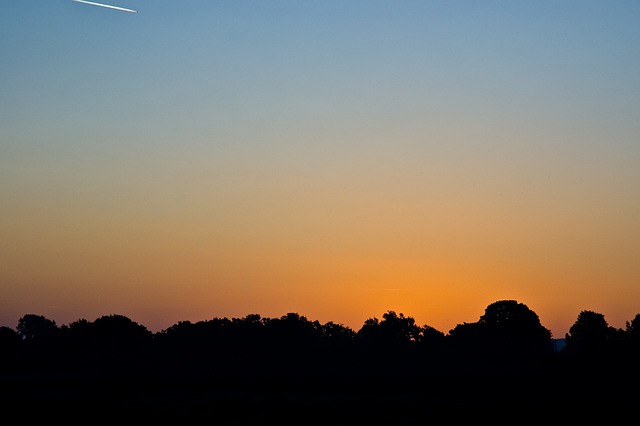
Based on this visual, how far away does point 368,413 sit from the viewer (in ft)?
326

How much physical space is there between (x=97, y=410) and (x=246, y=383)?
161 ft

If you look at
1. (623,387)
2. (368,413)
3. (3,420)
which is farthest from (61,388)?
(623,387)

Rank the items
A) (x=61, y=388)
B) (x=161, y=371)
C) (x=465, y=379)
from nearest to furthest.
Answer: (x=61, y=388) → (x=465, y=379) → (x=161, y=371)

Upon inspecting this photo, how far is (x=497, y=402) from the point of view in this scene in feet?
371

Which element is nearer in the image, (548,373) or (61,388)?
(61,388)

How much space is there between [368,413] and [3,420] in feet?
142

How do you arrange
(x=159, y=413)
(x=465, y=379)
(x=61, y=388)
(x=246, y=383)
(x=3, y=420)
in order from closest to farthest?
(x=3, y=420)
(x=159, y=413)
(x=61, y=388)
(x=246, y=383)
(x=465, y=379)

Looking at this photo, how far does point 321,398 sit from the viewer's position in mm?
118438

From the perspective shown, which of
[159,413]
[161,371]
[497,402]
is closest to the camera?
[159,413]

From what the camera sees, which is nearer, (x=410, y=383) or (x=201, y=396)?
(x=201, y=396)

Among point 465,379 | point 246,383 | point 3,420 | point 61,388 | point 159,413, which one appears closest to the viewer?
point 3,420

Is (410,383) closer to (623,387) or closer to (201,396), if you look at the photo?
(623,387)

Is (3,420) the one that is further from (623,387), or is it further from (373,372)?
(373,372)

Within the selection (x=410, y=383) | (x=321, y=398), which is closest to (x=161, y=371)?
(x=410, y=383)
